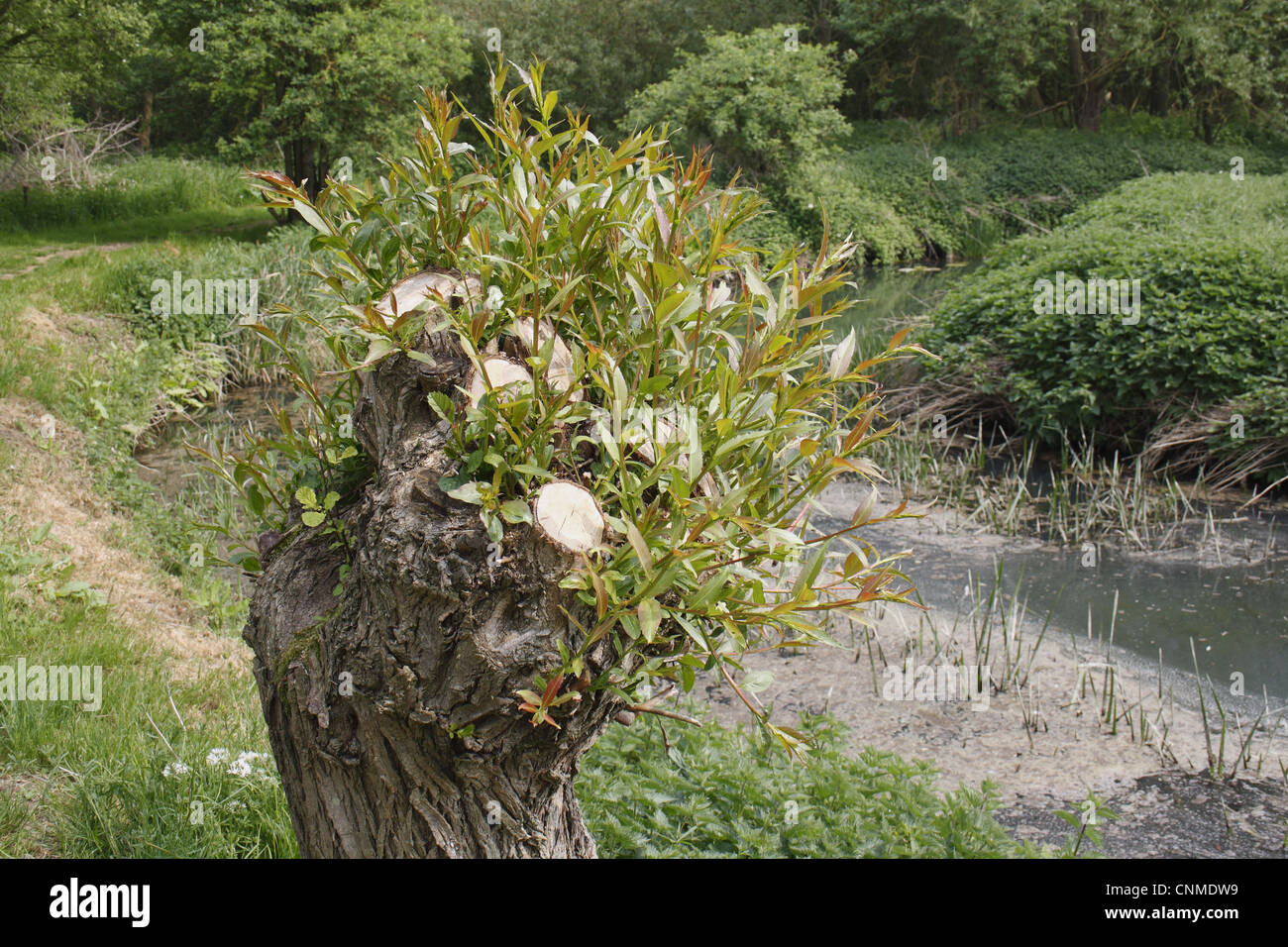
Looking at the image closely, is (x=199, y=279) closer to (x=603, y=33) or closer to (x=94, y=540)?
(x=94, y=540)

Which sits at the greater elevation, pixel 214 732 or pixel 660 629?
pixel 660 629

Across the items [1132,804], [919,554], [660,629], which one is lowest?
[919,554]

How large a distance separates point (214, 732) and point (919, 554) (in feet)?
17.1

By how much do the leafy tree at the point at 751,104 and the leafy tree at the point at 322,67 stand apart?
21.7 ft

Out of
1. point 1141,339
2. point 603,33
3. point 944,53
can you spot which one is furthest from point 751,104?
point 1141,339

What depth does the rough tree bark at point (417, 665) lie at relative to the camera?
1771 millimetres

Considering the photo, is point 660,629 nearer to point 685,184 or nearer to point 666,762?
point 685,184

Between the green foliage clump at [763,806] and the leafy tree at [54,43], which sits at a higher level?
the leafy tree at [54,43]

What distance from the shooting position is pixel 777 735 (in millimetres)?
2047

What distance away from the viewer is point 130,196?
19125mm

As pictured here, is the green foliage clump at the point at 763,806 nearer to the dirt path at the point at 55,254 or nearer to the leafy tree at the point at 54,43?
the dirt path at the point at 55,254

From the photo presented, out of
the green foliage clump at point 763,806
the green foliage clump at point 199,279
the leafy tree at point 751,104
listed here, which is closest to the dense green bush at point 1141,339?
the green foliage clump at point 763,806

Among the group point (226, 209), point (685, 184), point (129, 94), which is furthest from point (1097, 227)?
point (129, 94)
